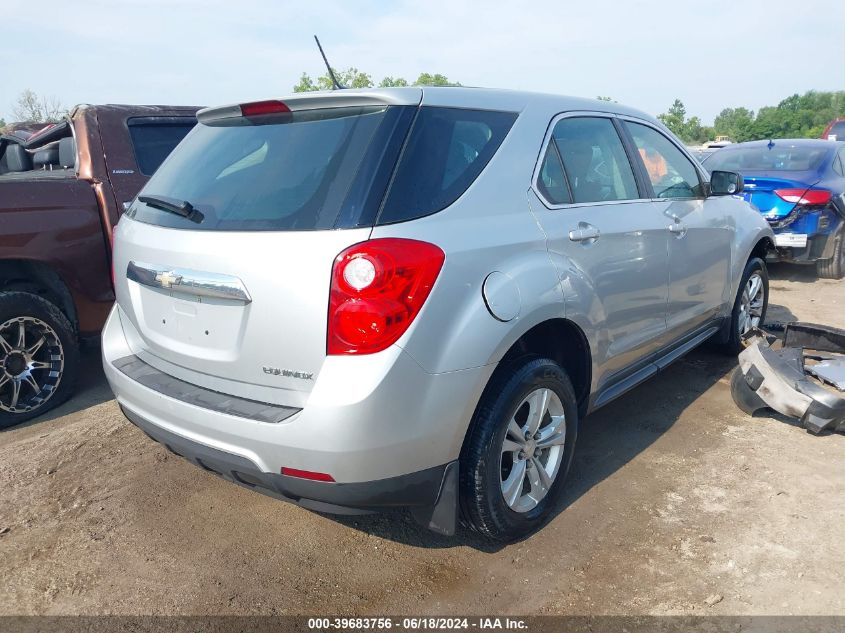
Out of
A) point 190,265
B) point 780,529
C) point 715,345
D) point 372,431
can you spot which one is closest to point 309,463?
point 372,431

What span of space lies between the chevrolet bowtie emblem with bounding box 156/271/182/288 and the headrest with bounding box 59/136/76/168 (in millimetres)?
2790

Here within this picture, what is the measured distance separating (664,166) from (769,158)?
16.6ft

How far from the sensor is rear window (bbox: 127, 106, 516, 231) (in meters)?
2.23

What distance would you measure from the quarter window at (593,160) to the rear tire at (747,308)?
1781 mm

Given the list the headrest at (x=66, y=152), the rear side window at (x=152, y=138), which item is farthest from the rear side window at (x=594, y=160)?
the headrest at (x=66, y=152)

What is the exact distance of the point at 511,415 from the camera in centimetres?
254

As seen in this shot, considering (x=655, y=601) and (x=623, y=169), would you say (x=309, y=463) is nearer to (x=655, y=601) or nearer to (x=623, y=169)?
(x=655, y=601)

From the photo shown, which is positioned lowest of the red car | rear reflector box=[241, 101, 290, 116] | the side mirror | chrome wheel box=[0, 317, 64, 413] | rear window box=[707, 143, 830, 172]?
the red car

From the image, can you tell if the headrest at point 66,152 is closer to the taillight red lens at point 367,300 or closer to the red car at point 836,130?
the taillight red lens at point 367,300

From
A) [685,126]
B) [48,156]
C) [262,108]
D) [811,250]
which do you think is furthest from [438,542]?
[685,126]

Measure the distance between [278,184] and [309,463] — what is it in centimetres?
99

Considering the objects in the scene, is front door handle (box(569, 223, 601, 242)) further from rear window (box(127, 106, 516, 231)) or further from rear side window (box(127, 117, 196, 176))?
rear side window (box(127, 117, 196, 176))

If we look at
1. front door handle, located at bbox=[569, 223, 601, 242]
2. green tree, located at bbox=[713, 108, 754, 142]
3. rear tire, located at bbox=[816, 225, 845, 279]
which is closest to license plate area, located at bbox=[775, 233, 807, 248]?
rear tire, located at bbox=[816, 225, 845, 279]

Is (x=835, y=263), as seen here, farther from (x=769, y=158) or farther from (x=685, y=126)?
(x=685, y=126)
